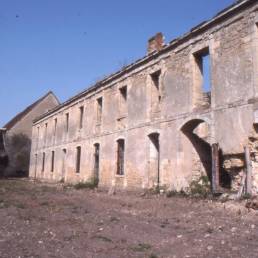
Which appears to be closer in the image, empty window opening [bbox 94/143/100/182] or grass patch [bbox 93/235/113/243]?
grass patch [bbox 93/235/113/243]

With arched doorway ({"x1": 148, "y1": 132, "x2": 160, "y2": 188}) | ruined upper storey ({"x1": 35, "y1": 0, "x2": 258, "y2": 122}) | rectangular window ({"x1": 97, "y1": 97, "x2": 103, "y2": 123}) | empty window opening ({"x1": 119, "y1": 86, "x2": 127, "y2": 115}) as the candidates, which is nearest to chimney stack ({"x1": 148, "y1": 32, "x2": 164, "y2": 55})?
ruined upper storey ({"x1": 35, "y1": 0, "x2": 258, "y2": 122})

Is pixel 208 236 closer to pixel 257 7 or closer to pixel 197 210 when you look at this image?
pixel 197 210

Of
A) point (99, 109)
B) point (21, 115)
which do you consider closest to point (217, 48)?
point (99, 109)

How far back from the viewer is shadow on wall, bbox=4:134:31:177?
33.0 m

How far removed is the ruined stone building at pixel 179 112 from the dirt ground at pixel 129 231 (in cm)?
296

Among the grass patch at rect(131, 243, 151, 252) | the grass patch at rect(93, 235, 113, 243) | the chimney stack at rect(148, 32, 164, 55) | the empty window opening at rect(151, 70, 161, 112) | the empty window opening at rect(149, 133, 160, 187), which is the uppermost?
the chimney stack at rect(148, 32, 164, 55)

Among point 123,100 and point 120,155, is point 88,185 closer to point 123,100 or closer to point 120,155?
point 120,155

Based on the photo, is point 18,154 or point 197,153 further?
point 18,154

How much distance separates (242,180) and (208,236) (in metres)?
4.74

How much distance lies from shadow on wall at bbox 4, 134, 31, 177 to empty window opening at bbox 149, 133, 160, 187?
74.1 feet

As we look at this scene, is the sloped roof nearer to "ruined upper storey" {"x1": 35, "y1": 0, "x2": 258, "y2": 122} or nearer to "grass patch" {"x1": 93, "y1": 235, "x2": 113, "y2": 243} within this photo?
"ruined upper storey" {"x1": 35, "y1": 0, "x2": 258, "y2": 122}

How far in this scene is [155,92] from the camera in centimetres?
1481

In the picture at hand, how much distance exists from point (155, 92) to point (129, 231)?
947cm

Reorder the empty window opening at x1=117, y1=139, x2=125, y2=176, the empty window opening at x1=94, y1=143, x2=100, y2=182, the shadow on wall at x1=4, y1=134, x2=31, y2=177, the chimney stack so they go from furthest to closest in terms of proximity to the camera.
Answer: the shadow on wall at x1=4, y1=134, x2=31, y2=177 → the empty window opening at x1=94, y1=143, x2=100, y2=182 → the empty window opening at x1=117, y1=139, x2=125, y2=176 → the chimney stack
